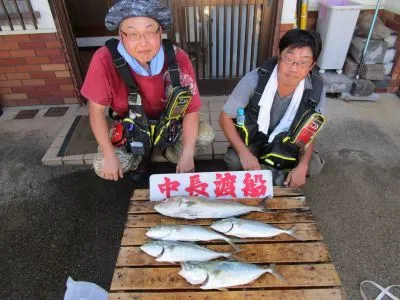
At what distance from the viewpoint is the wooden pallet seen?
1.67 m

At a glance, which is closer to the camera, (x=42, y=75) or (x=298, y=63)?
(x=298, y=63)

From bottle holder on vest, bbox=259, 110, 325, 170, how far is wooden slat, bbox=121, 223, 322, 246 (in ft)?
2.66

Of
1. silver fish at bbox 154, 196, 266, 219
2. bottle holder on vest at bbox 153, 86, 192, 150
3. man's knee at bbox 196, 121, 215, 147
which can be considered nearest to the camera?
silver fish at bbox 154, 196, 266, 219

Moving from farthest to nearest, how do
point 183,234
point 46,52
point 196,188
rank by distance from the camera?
point 46,52
point 196,188
point 183,234

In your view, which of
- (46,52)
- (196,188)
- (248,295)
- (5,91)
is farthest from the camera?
(5,91)

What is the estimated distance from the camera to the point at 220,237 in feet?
6.41

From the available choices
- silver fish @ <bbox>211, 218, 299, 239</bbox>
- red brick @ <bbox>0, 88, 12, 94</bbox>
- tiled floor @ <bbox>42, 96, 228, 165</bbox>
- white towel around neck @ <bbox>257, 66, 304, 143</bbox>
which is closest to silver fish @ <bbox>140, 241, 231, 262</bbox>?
silver fish @ <bbox>211, 218, 299, 239</bbox>

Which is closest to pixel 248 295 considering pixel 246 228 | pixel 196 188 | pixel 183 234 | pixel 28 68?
pixel 246 228

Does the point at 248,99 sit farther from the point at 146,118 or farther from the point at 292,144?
the point at 146,118

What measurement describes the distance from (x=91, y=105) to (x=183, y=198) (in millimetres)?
1199

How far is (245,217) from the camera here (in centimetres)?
213

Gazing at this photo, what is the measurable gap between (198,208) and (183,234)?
22cm

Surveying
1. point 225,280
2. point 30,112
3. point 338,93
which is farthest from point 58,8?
point 338,93

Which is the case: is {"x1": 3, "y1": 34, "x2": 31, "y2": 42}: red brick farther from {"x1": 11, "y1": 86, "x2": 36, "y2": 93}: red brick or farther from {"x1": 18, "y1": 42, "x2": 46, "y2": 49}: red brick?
{"x1": 11, "y1": 86, "x2": 36, "y2": 93}: red brick
